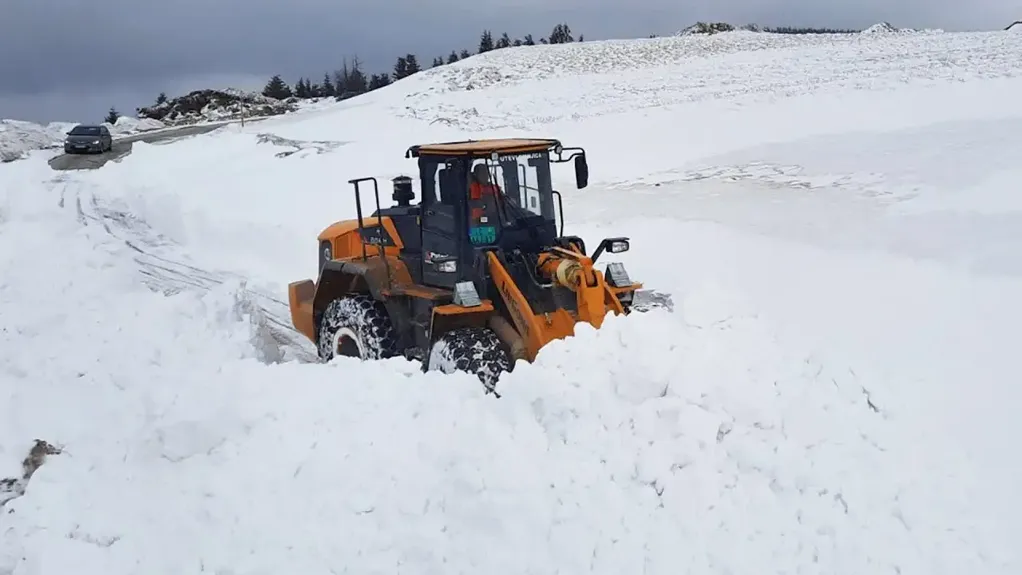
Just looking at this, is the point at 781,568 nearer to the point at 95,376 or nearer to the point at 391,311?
the point at 391,311

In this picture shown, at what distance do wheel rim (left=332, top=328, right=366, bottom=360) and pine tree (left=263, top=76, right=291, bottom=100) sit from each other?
4773 cm

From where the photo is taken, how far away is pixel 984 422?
6676 millimetres

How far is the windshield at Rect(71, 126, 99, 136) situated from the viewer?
2817 cm

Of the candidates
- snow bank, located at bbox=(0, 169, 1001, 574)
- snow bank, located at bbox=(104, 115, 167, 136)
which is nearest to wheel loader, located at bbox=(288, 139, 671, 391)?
snow bank, located at bbox=(0, 169, 1001, 574)

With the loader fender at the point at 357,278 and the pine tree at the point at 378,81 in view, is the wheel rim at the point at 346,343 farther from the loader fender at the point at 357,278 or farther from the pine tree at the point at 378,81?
the pine tree at the point at 378,81

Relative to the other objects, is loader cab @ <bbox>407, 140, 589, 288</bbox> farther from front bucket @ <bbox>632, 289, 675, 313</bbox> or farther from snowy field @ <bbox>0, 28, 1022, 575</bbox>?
front bucket @ <bbox>632, 289, 675, 313</bbox>

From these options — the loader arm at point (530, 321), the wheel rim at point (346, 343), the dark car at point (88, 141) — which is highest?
the dark car at point (88, 141)

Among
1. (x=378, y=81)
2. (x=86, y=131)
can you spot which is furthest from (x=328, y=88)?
(x=86, y=131)

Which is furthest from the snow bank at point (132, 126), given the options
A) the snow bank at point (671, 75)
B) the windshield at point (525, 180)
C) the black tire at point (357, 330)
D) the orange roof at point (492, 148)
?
the windshield at point (525, 180)

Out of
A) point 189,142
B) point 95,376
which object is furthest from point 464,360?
point 189,142

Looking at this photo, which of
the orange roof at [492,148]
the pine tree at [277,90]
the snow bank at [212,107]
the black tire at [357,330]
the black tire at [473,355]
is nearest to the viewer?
the black tire at [473,355]

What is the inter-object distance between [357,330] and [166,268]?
645 cm

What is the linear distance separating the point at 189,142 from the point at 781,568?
2460 centimetres

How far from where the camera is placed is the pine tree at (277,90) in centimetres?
5367
